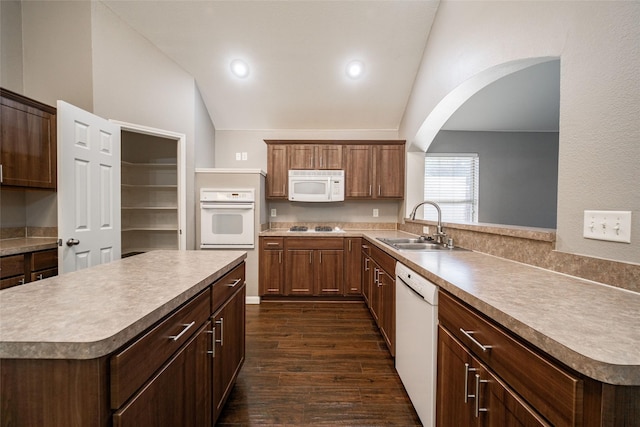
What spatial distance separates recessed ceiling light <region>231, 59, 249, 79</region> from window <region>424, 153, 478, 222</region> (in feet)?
9.99

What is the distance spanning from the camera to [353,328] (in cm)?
268

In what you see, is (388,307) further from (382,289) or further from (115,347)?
(115,347)

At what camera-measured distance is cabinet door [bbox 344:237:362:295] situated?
133 inches

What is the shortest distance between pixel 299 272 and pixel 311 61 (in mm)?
2619

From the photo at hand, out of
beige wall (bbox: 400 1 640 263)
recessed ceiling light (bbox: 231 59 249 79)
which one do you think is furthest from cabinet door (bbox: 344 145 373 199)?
beige wall (bbox: 400 1 640 263)

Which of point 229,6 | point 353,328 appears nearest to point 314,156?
point 229,6

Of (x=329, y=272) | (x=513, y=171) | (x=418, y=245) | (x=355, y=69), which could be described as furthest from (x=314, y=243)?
(x=513, y=171)

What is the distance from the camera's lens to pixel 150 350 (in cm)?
78

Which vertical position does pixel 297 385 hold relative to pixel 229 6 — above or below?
below

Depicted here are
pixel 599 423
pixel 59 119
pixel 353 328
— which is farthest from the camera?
pixel 353 328

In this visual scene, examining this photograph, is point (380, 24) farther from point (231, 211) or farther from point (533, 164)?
point (533, 164)

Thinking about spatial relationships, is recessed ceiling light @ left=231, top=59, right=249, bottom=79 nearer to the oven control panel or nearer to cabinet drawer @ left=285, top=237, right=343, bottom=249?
the oven control panel

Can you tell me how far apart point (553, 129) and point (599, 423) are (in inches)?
200

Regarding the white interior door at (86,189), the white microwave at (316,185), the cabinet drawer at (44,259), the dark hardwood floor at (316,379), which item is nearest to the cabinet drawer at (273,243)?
the white microwave at (316,185)
